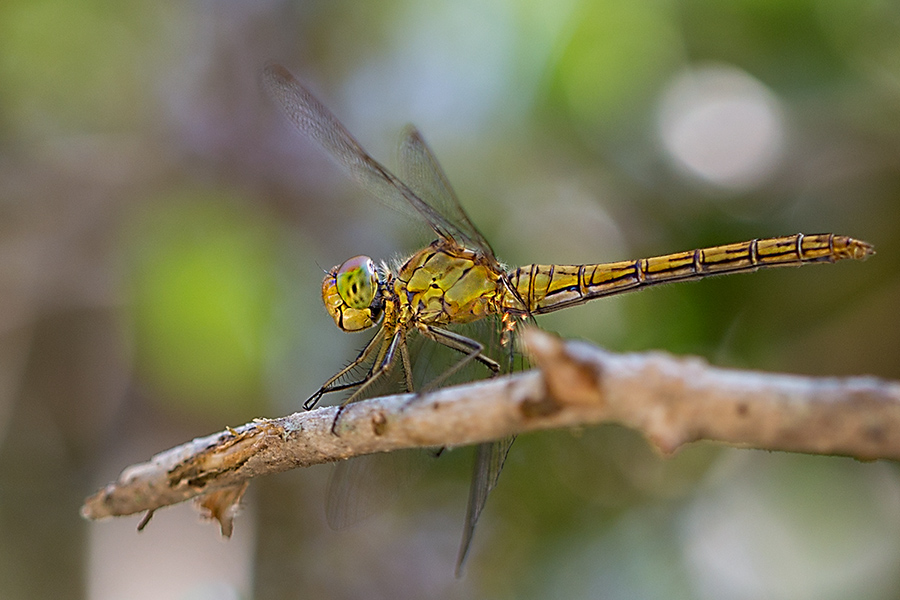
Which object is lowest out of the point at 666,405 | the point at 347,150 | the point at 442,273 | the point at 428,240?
the point at 666,405

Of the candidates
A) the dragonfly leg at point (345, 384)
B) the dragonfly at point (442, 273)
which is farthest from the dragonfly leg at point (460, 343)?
the dragonfly leg at point (345, 384)

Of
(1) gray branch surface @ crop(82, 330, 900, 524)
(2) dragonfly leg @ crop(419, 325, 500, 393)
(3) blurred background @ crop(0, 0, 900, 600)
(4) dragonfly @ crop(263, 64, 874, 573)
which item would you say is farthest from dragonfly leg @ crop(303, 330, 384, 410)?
(3) blurred background @ crop(0, 0, 900, 600)

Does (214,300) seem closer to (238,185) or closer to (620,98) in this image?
(238,185)

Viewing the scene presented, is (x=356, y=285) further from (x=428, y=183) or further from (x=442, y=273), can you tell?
(x=428, y=183)

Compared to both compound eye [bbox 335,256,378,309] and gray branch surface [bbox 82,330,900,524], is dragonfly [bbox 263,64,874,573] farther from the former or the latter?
gray branch surface [bbox 82,330,900,524]

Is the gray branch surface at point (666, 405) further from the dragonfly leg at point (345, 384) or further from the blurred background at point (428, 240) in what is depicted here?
the blurred background at point (428, 240)

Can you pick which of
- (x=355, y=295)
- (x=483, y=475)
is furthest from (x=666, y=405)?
(x=355, y=295)
